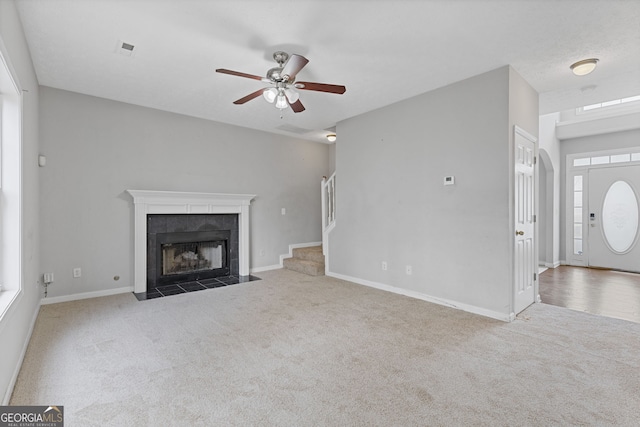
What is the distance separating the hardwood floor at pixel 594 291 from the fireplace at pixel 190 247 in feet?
15.7

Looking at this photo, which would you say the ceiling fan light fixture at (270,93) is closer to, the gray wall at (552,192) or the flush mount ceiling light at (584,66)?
the flush mount ceiling light at (584,66)

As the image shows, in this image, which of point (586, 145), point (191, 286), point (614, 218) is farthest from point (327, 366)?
point (586, 145)

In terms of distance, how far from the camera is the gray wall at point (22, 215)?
187 cm

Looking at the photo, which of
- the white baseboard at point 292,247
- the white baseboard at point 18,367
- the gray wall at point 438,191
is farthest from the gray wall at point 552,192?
the white baseboard at point 18,367

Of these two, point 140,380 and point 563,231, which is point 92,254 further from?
point 563,231

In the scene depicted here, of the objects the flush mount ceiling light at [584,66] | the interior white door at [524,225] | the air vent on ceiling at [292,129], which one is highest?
the air vent on ceiling at [292,129]

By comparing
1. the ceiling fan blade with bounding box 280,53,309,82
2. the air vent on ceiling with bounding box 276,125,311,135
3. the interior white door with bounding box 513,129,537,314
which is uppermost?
the air vent on ceiling with bounding box 276,125,311,135

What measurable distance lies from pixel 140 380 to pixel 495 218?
3.53 meters

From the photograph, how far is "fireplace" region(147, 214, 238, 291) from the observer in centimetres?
462

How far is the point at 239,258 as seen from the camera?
5484 mm

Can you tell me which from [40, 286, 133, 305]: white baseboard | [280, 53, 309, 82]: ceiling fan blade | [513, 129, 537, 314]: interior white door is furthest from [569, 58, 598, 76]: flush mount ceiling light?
[40, 286, 133, 305]: white baseboard

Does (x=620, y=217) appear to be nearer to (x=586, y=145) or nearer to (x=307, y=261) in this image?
(x=586, y=145)

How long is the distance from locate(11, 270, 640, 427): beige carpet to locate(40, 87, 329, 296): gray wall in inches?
29.1

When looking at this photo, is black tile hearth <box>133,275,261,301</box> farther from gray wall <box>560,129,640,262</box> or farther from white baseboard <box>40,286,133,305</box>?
gray wall <box>560,129,640,262</box>
